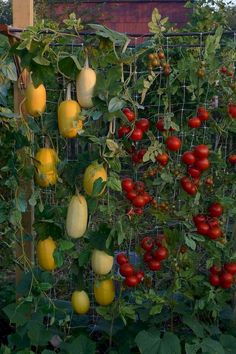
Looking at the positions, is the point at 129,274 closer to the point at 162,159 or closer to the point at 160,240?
the point at 160,240

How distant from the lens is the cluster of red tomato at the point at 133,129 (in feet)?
8.12

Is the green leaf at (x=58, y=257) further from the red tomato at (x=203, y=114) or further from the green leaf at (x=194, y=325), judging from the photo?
the red tomato at (x=203, y=114)

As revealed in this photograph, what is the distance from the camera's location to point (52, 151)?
2.63 m

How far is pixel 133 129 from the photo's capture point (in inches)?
98.4

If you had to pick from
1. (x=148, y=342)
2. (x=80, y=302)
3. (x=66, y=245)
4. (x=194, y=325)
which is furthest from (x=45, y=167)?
(x=194, y=325)

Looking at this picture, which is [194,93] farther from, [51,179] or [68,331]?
[68,331]

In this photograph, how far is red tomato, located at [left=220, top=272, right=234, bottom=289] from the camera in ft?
8.85

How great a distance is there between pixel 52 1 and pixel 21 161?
6.44 metres

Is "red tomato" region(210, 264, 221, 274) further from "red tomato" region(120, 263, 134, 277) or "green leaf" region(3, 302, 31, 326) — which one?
"green leaf" region(3, 302, 31, 326)

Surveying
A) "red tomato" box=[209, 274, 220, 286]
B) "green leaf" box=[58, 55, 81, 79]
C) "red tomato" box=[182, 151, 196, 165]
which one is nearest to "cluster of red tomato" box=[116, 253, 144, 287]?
"red tomato" box=[209, 274, 220, 286]

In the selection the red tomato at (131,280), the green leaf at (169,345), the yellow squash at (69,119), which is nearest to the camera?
the yellow squash at (69,119)

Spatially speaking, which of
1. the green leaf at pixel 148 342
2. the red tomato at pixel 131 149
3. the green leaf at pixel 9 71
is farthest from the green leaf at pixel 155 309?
the green leaf at pixel 9 71

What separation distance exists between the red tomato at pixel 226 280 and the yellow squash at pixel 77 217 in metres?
0.72

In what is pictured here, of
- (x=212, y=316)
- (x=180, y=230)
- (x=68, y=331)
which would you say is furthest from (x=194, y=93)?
(x=68, y=331)
